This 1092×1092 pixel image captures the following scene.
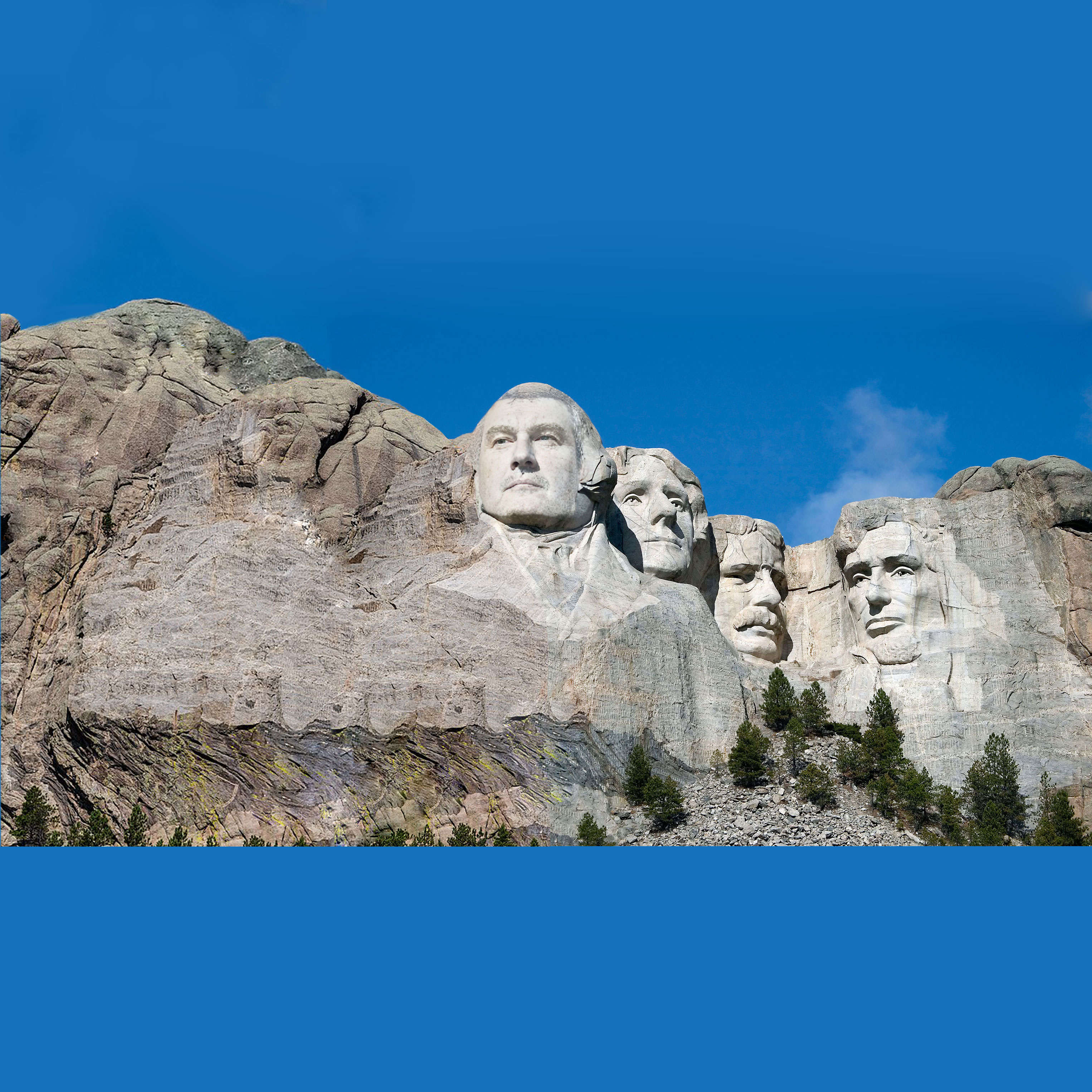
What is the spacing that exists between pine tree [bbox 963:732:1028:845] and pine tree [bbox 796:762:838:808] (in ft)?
5.05

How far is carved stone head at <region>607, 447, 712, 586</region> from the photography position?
71.4ft

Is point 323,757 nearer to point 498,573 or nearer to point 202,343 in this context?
point 498,573

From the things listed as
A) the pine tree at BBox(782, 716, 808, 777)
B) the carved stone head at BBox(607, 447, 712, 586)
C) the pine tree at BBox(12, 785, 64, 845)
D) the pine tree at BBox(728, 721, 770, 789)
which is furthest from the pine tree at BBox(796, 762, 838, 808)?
the pine tree at BBox(12, 785, 64, 845)

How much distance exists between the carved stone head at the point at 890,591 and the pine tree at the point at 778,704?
1.43 meters

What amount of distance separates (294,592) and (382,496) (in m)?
2.22

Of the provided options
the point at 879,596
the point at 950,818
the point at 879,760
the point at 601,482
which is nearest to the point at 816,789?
the point at 879,760

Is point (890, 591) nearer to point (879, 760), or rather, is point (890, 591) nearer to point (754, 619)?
point (754, 619)

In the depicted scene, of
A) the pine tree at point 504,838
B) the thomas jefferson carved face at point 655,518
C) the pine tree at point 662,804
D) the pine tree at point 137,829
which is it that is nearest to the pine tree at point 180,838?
the pine tree at point 137,829

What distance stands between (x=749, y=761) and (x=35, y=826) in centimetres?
707

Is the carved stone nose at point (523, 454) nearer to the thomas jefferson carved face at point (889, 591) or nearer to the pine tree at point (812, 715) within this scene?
the pine tree at point (812, 715)

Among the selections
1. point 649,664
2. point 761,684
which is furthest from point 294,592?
point 761,684

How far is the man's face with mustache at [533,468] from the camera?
66.1 feet

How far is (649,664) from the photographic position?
63.5 feet

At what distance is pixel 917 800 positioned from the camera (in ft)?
62.3
